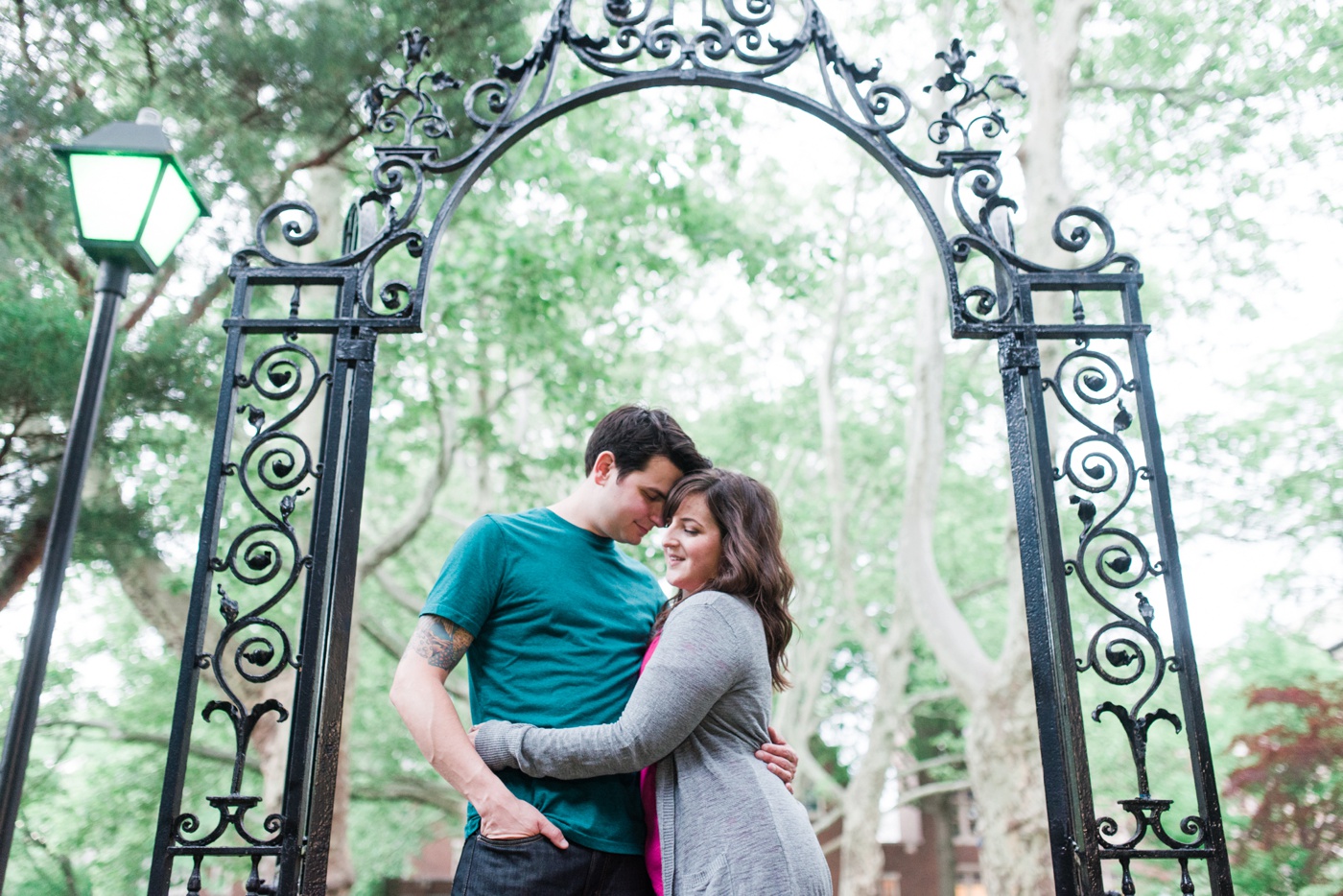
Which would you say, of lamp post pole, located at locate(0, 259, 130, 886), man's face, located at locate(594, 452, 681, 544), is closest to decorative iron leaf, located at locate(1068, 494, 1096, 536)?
man's face, located at locate(594, 452, 681, 544)

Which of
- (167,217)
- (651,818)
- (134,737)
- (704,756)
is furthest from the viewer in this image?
(134,737)

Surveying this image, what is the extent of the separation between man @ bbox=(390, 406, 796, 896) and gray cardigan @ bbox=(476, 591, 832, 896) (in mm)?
104

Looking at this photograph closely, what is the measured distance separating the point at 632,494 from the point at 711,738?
2.20ft

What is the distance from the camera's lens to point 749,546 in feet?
7.79

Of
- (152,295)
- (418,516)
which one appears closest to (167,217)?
(152,295)

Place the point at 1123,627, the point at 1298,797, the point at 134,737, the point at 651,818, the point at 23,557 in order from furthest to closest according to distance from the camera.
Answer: the point at 134,737 < the point at 1298,797 < the point at 23,557 < the point at 1123,627 < the point at 651,818

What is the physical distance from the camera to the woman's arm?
212 cm

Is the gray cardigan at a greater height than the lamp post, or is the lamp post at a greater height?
the lamp post

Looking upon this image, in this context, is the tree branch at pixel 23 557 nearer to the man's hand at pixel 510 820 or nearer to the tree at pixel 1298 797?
the man's hand at pixel 510 820

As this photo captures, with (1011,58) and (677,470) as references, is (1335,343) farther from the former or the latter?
(677,470)

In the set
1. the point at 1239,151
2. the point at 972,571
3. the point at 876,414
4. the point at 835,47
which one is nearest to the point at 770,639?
the point at 835,47

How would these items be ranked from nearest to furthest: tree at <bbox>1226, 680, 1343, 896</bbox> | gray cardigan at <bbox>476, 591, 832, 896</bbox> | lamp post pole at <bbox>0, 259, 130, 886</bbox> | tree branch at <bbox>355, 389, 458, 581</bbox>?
1. gray cardigan at <bbox>476, 591, 832, 896</bbox>
2. lamp post pole at <bbox>0, 259, 130, 886</bbox>
3. tree at <bbox>1226, 680, 1343, 896</bbox>
4. tree branch at <bbox>355, 389, 458, 581</bbox>

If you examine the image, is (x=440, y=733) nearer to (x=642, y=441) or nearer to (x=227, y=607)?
(x=227, y=607)

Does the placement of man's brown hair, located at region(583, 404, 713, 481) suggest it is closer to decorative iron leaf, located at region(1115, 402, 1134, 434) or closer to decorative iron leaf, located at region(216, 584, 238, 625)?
decorative iron leaf, located at region(216, 584, 238, 625)
